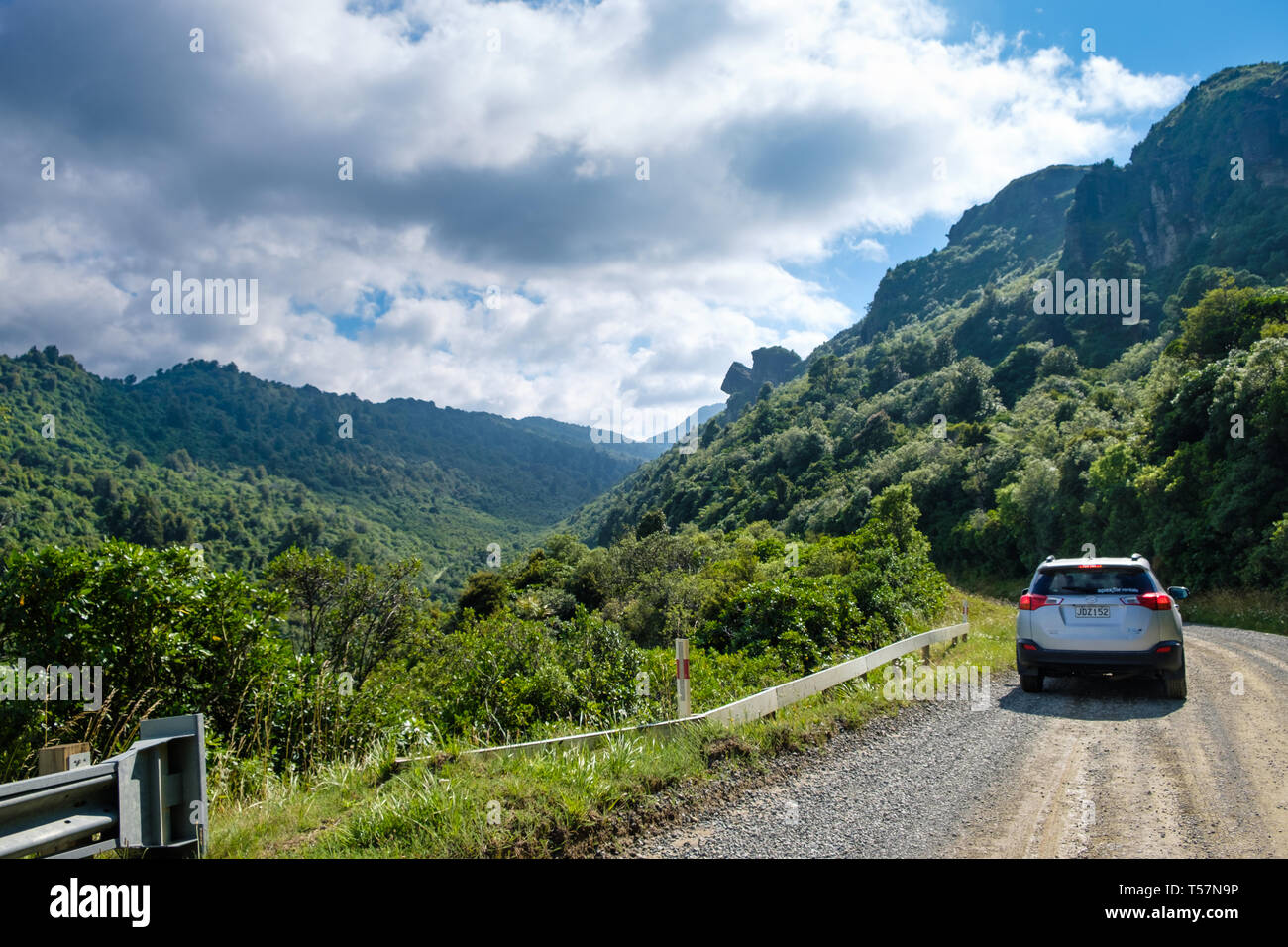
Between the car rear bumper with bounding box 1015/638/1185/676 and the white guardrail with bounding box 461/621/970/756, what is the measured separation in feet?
6.32

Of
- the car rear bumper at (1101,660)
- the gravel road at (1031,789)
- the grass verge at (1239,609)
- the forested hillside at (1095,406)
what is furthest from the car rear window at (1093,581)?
the forested hillside at (1095,406)

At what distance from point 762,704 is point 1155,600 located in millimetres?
5102

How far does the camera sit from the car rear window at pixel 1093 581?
8.56m

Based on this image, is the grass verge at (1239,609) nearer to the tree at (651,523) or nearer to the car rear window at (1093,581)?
the car rear window at (1093,581)

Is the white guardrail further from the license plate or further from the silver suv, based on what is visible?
the license plate

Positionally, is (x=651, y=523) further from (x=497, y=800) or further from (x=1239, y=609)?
(x=497, y=800)

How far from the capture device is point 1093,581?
28.8ft

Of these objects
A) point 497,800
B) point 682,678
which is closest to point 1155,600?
point 682,678

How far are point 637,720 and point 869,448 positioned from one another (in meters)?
85.3

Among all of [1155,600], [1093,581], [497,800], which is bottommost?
[497,800]

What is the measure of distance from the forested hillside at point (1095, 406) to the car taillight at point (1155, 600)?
1921cm
